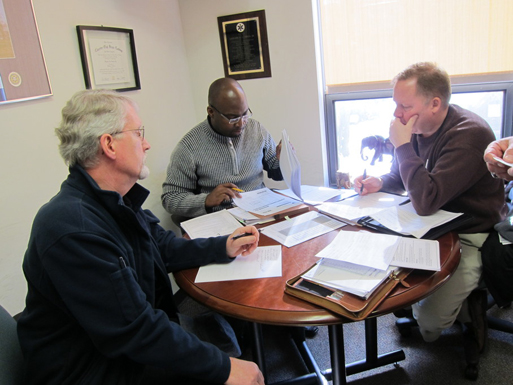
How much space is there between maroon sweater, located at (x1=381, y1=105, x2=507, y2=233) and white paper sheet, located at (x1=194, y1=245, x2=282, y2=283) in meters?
0.63

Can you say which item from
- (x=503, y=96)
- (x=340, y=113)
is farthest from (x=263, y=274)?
(x=503, y=96)

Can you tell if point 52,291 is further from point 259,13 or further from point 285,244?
point 259,13

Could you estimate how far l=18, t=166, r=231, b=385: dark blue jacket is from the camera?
0.90m

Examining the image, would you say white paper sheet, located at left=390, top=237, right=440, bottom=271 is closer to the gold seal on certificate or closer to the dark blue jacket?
the dark blue jacket

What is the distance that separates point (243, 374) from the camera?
102cm

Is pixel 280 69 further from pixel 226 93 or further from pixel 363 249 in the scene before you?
pixel 363 249

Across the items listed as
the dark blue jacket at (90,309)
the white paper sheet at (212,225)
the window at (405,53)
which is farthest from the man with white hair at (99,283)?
the window at (405,53)

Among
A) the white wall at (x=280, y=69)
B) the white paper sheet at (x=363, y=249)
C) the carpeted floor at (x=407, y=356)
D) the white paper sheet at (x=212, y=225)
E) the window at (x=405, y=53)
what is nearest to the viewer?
the white paper sheet at (x=363, y=249)

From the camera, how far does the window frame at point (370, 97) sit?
2221 mm

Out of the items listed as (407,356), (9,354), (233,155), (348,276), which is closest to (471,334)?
(407,356)

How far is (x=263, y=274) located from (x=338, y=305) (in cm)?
29

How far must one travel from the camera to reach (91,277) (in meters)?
0.91

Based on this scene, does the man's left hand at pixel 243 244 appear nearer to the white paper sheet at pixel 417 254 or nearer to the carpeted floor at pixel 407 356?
A: the white paper sheet at pixel 417 254

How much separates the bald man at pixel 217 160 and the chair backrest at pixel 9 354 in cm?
96
